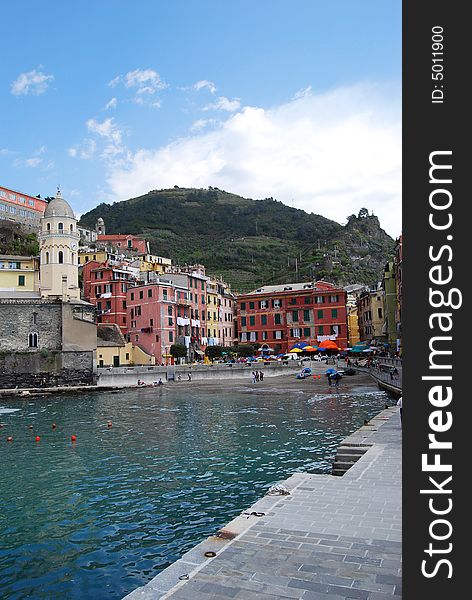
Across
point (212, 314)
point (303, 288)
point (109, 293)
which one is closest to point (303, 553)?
point (109, 293)

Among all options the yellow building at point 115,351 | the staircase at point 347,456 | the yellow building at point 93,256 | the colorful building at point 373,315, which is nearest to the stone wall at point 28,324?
the yellow building at point 115,351

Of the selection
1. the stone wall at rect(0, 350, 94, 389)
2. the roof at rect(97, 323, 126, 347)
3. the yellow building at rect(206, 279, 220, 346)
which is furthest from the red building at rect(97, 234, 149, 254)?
the stone wall at rect(0, 350, 94, 389)

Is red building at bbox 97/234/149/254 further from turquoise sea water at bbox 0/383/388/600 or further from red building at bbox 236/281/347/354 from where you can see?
turquoise sea water at bbox 0/383/388/600

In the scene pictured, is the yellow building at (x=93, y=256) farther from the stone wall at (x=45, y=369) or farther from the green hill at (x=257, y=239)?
the green hill at (x=257, y=239)

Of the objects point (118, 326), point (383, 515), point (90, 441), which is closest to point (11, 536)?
point (383, 515)

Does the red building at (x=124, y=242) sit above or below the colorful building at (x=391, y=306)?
above

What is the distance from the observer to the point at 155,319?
64.8 meters

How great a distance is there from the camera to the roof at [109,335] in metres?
63.9

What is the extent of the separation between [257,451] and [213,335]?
195 ft

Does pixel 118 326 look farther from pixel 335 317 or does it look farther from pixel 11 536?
pixel 11 536

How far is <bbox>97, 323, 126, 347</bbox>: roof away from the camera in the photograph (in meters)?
63.9

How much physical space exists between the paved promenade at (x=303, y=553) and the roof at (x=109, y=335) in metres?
56.4

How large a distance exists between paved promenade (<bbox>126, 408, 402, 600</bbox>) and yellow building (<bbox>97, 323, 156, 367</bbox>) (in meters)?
56.0

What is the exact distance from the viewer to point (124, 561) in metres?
9.12
